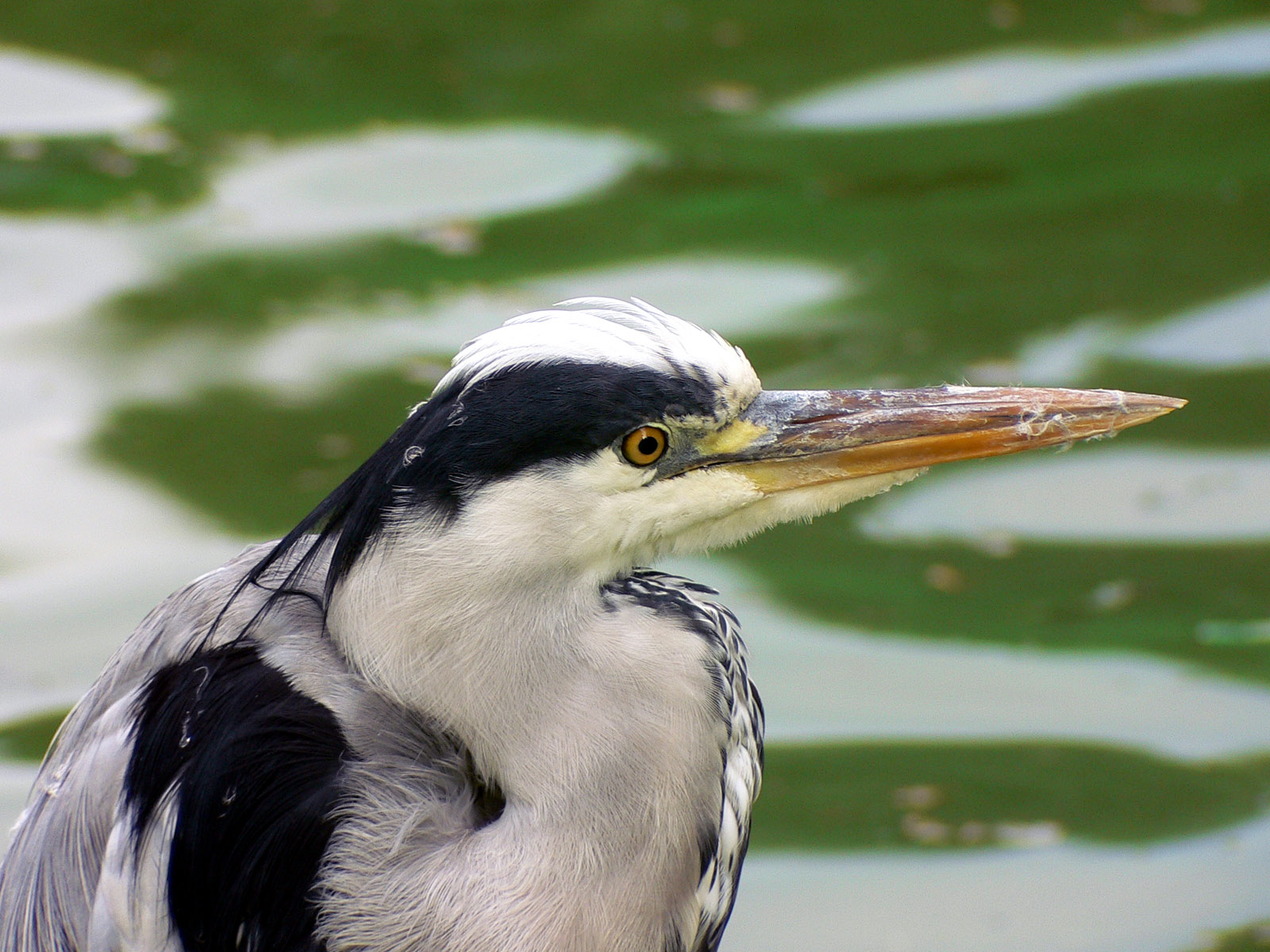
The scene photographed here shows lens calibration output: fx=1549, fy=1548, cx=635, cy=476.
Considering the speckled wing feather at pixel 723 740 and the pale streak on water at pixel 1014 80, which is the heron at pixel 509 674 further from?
the pale streak on water at pixel 1014 80

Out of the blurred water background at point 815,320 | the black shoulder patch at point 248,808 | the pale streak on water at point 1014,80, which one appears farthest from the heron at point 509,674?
the pale streak on water at point 1014,80

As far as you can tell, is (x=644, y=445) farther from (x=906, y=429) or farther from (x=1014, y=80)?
(x=1014, y=80)

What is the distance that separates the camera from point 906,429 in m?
2.21

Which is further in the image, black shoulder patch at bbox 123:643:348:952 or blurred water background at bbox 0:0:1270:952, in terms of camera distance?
blurred water background at bbox 0:0:1270:952

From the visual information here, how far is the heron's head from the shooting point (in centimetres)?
203

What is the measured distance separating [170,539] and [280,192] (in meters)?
1.63

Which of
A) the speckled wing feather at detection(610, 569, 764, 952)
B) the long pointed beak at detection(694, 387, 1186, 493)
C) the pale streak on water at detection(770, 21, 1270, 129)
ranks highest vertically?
the pale streak on water at detection(770, 21, 1270, 129)

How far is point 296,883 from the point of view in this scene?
6.83 feet

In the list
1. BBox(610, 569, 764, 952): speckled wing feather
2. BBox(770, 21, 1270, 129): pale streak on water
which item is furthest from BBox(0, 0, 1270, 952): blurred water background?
BBox(610, 569, 764, 952): speckled wing feather

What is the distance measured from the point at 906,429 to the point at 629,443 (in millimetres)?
417

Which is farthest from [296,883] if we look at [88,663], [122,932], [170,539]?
[170,539]

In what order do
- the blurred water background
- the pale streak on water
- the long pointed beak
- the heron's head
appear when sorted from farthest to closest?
the pale streak on water < the blurred water background < the long pointed beak < the heron's head

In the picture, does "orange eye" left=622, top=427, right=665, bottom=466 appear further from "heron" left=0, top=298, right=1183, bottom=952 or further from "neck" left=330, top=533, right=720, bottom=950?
"neck" left=330, top=533, right=720, bottom=950

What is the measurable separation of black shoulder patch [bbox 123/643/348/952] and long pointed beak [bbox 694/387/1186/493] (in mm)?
709
